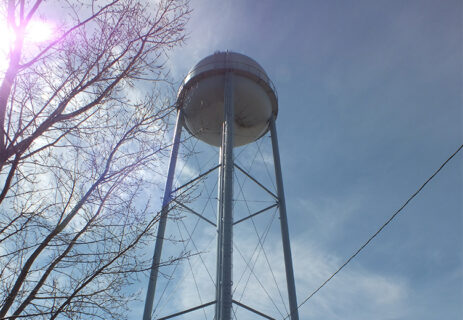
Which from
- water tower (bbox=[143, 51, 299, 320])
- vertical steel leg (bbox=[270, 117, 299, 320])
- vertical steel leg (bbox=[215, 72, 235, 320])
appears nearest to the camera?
vertical steel leg (bbox=[215, 72, 235, 320])

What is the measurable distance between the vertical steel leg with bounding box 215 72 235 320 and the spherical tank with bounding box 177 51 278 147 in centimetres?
80

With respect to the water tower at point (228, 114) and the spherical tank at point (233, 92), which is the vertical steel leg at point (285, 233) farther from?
the spherical tank at point (233, 92)

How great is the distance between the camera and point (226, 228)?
26.3 feet

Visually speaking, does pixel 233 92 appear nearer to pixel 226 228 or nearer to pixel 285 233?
pixel 285 233

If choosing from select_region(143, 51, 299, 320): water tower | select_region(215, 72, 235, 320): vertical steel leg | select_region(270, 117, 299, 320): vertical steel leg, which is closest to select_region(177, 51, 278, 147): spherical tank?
select_region(143, 51, 299, 320): water tower

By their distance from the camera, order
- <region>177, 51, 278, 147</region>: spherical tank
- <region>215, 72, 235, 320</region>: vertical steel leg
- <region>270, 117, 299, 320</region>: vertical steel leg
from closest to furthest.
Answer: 1. <region>215, 72, 235, 320</region>: vertical steel leg
2. <region>270, 117, 299, 320</region>: vertical steel leg
3. <region>177, 51, 278, 147</region>: spherical tank

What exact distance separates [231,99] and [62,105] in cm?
706

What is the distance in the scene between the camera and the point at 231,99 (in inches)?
404

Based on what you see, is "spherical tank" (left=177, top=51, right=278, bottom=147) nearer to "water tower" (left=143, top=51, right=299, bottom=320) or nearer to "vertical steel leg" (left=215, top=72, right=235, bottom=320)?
"water tower" (left=143, top=51, right=299, bottom=320)

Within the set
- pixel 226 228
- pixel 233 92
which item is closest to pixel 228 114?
pixel 233 92

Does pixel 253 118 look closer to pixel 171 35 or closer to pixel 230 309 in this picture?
pixel 230 309

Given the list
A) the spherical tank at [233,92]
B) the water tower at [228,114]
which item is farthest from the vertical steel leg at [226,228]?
the spherical tank at [233,92]

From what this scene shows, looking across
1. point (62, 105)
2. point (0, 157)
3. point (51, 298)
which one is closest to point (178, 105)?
point (62, 105)

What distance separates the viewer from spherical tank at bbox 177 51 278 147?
11062 millimetres
